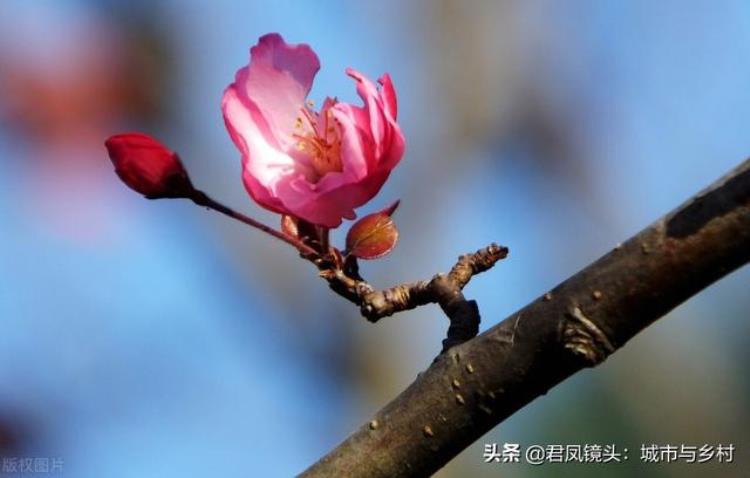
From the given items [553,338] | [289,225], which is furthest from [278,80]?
[553,338]

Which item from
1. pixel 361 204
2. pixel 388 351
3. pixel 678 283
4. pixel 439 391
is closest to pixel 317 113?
pixel 361 204

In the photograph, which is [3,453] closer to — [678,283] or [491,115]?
[491,115]

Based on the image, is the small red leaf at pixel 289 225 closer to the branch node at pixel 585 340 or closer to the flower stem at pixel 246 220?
the flower stem at pixel 246 220

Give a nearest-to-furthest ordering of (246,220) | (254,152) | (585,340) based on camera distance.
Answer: (585,340) < (246,220) < (254,152)

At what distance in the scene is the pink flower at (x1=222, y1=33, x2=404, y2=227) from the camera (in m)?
1.08

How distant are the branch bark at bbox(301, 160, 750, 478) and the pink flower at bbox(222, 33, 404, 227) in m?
0.25

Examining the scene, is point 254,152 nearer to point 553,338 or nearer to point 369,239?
point 369,239

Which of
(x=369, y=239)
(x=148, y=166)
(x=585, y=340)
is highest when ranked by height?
(x=148, y=166)

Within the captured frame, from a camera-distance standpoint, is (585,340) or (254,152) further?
(254,152)

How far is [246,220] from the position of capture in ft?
3.33

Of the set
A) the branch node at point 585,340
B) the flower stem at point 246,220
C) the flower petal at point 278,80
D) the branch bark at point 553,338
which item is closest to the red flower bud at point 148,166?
the flower stem at point 246,220

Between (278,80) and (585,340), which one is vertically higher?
(278,80)

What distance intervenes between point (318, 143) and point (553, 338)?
17.7 inches

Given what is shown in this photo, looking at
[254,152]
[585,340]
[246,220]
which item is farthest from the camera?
[254,152]
